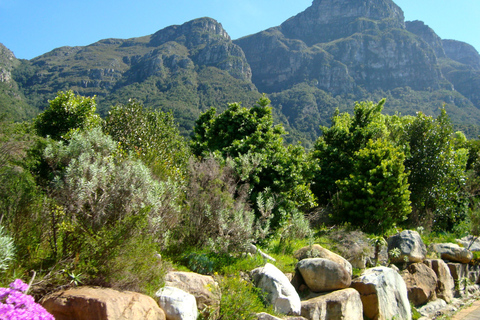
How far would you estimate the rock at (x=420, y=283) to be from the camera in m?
9.38

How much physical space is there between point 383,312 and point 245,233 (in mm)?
3744

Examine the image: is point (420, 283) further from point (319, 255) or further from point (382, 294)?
point (319, 255)

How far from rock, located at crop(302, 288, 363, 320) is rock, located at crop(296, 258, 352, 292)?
0.23 meters

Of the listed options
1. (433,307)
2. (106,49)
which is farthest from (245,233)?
(106,49)

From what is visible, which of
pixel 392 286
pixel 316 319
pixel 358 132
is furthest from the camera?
pixel 358 132

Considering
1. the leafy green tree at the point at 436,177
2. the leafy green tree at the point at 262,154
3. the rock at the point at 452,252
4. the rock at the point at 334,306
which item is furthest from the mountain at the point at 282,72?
the rock at the point at 334,306

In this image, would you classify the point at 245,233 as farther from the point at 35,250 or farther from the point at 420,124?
the point at 420,124

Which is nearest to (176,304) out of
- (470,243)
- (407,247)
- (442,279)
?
(407,247)

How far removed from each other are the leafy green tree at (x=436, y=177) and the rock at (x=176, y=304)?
10770 millimetres

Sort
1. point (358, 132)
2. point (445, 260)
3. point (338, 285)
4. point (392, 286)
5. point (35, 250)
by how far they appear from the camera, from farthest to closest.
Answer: point (358, 132) → point (445, 260) → point (392, 286) → point (338, 285) → point (35, 250)

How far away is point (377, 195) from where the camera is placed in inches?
418

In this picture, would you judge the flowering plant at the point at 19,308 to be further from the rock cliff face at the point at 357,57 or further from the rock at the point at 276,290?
the rock cliff face at the point at 357,57

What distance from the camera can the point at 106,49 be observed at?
171m

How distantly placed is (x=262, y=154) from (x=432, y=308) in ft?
21.0
